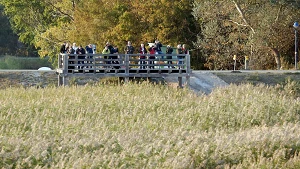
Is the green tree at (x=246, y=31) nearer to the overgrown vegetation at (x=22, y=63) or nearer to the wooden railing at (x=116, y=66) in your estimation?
the wooden railing at (x=116, y=66)

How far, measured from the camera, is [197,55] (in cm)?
5378

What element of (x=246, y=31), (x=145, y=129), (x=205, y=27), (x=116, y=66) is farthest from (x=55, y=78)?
(x=145, y=129)

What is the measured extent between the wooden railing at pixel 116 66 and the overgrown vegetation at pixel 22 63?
31.2 metres

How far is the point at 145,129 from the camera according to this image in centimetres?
1977

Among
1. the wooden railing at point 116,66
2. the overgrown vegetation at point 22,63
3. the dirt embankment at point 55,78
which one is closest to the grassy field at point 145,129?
the wooden railing at point 116,66

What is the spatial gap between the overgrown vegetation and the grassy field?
37.1 m

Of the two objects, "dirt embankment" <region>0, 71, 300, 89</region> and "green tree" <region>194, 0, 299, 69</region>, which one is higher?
"green tree" <region>194, 0, 299, 69</region>

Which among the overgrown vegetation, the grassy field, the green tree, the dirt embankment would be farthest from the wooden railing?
the overgrown vegetation

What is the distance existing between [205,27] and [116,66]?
17.8 metres

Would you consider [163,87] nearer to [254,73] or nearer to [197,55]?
[254,73]

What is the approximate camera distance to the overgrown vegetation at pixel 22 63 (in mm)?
66062

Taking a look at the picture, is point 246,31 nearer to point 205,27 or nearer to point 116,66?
point 205,27

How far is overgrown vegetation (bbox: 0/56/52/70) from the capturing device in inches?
2601

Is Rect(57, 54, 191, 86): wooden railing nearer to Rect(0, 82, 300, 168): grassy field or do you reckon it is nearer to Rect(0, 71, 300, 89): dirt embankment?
Rect(0, 71, 300, 89): dirt embankment
